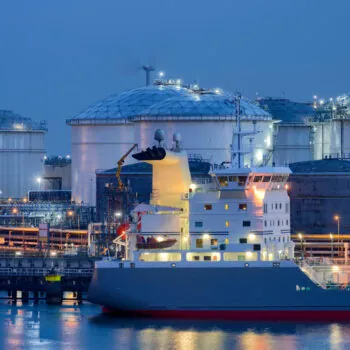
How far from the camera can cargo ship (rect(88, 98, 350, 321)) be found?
7744 centimetres

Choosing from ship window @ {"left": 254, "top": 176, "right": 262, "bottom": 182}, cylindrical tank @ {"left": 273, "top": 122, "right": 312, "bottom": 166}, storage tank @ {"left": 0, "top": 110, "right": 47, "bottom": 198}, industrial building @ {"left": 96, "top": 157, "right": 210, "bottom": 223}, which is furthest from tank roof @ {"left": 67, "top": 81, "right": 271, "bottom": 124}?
ship window @ {"left": 254, "top": 176, "right": 262, "bottom": 182}

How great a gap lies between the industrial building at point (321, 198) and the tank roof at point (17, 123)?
35.9m

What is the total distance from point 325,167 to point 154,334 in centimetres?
2300

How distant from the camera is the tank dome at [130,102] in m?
113

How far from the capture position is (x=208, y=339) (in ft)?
237

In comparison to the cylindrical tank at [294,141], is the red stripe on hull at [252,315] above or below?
below

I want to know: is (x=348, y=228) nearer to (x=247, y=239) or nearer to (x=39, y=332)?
(x=247, y=239)

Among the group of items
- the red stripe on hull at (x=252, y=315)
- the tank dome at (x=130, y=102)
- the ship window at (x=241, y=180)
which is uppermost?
the tank dome at (x=130, y=102)

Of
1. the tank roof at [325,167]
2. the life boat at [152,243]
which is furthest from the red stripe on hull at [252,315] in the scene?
the tank roof at [325,167]

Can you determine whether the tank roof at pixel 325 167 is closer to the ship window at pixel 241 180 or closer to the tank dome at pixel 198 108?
the tank dome at pixel 198 108

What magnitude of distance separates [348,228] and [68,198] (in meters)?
34.0

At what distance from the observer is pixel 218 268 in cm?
7731

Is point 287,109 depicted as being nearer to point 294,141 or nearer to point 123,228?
point 294,141

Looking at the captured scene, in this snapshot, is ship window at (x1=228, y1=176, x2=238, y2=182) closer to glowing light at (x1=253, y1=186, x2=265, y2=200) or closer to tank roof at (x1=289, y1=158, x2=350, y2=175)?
glowing light at (x1=253, y1=186, x2=265, y2=200)
